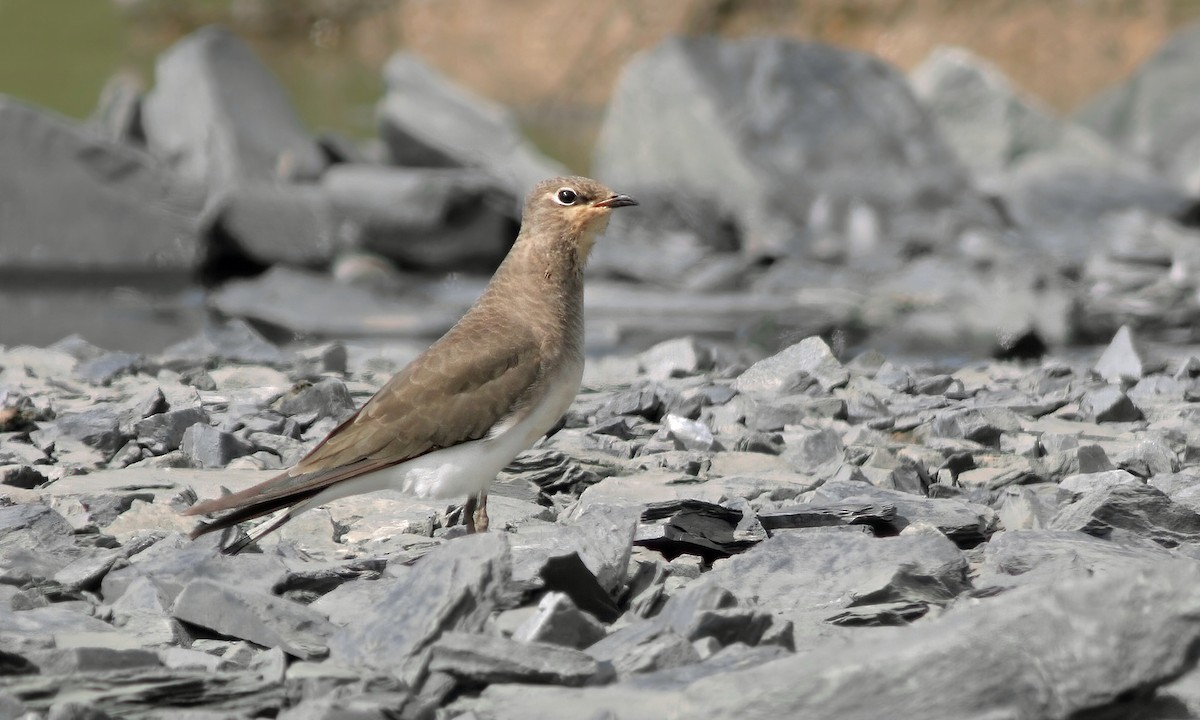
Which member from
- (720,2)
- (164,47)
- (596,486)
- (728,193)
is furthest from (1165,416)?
(164,47)

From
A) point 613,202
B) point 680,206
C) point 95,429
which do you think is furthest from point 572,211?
point 680,206

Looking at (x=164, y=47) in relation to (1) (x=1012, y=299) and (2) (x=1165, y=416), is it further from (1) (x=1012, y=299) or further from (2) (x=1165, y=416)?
(2) (x=1165, y=416)

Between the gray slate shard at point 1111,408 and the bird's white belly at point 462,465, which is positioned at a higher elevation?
the bird's white belly at point 462,465

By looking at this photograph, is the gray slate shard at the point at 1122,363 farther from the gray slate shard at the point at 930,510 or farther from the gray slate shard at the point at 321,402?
the gray slate shard at the point at 321,402

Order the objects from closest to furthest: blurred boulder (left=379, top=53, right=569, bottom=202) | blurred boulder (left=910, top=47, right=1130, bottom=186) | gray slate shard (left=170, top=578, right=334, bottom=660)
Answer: gray slate shard (left=170, top=578, right=334, bottom=660), blurred boulder (left=379, top=53, right=569, bottom=202), blurred boulder (left=910, top=47, right=1130, bottom=186)

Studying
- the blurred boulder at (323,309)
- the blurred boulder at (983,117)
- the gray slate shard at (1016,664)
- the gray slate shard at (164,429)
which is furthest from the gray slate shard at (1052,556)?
the blurred boulder at (983,117)

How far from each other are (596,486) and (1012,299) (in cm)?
672

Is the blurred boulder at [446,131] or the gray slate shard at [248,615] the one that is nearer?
the gray slate shard at [248,615]

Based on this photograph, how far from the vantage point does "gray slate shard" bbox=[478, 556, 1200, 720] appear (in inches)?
106

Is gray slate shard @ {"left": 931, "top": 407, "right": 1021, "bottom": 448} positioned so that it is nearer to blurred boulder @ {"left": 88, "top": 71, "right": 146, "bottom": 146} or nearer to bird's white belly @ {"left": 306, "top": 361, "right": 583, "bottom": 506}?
bird's white belly @ {"left": 306, "top": 361, "right": 583, "bottom": 506}

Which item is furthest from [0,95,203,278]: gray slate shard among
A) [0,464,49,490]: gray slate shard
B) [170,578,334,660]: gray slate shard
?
[170,578,334,660]: gray slate shard

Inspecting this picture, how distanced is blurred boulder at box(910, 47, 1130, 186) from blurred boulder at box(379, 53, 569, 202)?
525 centimetres

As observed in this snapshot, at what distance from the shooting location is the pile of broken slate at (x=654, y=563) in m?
2.76

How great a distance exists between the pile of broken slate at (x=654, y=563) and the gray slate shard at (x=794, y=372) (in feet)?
0.05
